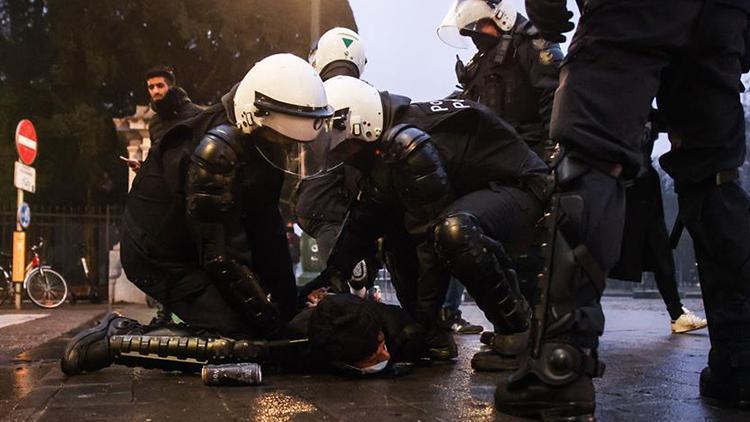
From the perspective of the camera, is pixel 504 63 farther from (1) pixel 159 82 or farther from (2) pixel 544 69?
(1) pixel 159 82

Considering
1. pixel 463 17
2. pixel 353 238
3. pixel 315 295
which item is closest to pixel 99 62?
pixel 463 17

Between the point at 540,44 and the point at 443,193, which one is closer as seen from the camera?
the point at 443,193

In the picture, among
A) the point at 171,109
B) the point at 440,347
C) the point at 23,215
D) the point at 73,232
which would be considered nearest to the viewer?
the point at 440,347

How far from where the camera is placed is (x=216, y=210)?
2953 mm

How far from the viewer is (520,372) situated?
1878 millimetres

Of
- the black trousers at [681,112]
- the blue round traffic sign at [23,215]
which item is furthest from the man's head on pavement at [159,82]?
the blue round traffic sign at [23,215]

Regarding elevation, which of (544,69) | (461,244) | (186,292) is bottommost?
(186,292)

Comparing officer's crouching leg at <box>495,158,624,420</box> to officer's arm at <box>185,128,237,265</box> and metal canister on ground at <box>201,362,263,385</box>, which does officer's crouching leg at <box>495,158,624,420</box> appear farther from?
officer's arm at <box>185,128,237,265</box>

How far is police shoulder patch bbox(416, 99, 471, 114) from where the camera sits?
362cm

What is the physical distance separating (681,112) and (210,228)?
1.82m

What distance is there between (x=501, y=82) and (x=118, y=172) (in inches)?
579

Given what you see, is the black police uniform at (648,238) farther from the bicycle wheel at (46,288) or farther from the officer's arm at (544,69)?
the bicycle wheel at (46,288)

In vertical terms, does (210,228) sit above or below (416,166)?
below

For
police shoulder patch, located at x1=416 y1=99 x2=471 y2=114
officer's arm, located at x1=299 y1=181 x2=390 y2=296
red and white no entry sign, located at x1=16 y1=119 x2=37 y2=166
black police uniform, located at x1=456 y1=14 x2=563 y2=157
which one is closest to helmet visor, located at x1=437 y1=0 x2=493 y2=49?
black police uniform, located at x1=456 y1=14 x2=563 y2=157
